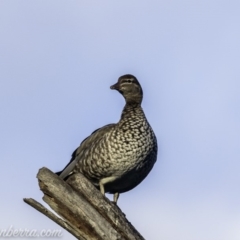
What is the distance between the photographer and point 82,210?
9156 mm

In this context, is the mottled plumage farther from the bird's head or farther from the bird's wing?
the bird's head

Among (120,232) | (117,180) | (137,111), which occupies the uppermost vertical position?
(137,111)

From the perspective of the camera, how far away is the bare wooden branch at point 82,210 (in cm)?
909

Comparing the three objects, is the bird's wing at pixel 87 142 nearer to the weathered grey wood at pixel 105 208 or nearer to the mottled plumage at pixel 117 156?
the mottled plumage at pixel 117 156

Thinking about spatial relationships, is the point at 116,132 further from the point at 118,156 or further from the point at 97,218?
the point at 97,218

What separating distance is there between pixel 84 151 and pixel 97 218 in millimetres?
4254

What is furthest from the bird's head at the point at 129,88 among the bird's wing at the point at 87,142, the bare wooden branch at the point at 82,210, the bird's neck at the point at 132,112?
the bare wooden branch at the point at 82,210

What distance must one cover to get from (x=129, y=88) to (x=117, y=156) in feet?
5.45

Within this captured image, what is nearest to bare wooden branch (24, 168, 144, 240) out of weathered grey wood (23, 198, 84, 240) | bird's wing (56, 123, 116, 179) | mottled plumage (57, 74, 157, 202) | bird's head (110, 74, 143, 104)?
weathered grey wood (23, 198, 84, 240)

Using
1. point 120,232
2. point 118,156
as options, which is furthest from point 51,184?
point 118,156

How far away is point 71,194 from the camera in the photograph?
9.26 m

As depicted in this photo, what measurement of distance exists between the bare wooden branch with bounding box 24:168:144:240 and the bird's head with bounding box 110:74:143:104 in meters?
4.60

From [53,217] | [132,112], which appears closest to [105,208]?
[53,217]

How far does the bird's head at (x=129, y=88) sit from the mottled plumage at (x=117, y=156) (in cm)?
54
